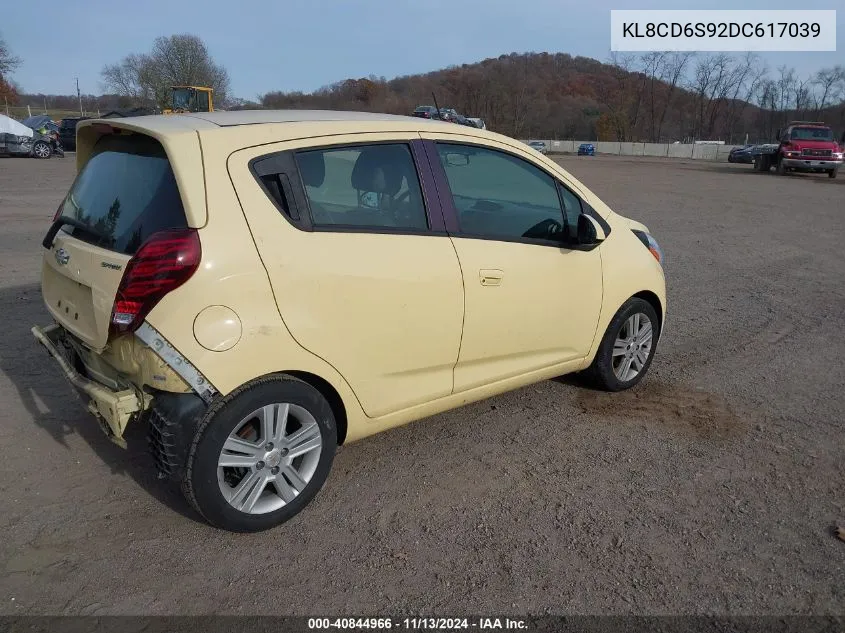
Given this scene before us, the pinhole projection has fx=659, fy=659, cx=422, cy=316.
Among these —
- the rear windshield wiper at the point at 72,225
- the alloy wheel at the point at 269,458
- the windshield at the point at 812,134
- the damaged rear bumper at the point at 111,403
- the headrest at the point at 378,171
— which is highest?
the windshield at the point at 812,134

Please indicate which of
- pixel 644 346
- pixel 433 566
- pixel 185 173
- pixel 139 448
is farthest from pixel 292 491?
pixel 644 346

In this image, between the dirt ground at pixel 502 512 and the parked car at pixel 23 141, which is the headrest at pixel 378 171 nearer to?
the dirt ground at pixel 502 512

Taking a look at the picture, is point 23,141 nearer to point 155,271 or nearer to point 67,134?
point 67,134

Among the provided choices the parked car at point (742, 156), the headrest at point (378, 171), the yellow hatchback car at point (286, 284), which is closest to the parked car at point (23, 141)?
the yellow hatchback car at point (286, 284)

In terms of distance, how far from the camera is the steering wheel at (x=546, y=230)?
3867 millimetres

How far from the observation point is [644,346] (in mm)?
4746

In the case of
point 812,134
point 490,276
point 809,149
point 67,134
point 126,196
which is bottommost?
point 490,276

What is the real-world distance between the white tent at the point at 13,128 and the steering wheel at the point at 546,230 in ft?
99.9

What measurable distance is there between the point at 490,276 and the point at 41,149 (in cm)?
3074

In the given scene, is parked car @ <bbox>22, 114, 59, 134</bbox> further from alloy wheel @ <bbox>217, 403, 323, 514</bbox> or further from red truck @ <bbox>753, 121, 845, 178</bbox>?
red truck @ <bbox>753, 121, 845, 178</bbox>

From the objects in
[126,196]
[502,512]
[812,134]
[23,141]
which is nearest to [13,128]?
[23,141]

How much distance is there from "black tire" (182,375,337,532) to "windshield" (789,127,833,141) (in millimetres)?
31238

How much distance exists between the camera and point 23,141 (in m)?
27.8

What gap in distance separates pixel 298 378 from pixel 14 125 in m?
31.9
